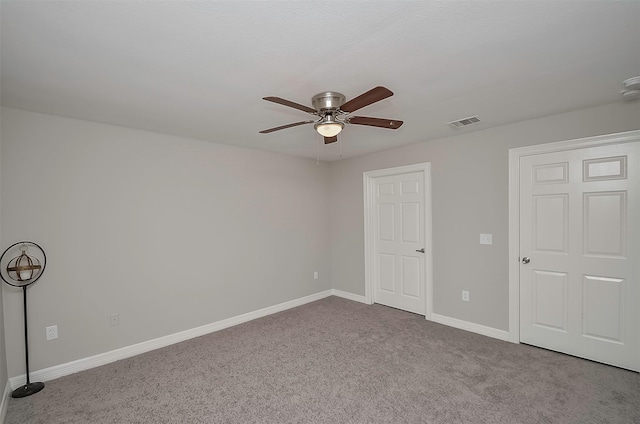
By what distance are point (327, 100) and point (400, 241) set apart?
2.74m

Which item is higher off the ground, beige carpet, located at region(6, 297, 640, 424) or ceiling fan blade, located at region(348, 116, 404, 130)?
ceiling fan blade, located at region(348, 116, 404, 130)

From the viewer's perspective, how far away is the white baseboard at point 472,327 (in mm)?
3299

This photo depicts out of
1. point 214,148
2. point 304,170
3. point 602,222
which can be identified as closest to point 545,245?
point 602,222

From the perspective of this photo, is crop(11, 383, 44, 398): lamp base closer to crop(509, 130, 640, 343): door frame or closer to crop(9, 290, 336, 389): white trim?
crop(9, 290, 336, 389): white trim

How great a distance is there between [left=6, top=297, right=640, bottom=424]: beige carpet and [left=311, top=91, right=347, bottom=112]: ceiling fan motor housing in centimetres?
228

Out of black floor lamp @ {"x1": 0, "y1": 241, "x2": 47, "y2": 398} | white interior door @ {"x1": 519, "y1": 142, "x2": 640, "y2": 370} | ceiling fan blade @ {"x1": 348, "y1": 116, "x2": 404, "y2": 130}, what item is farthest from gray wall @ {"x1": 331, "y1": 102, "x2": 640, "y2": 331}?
black floor lamp @ {"x1": 0, "y1": 241, "x2": 47, "y2": 398}

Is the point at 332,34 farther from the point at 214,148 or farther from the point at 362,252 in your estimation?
the point at 362,252

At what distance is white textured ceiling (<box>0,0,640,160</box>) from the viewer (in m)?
1.38

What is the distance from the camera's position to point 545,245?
10.0 ft

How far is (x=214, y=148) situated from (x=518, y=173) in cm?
360

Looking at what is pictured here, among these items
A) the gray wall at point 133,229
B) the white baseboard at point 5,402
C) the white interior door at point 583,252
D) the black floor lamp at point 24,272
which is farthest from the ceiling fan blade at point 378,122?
the white baseboard at point 5,402

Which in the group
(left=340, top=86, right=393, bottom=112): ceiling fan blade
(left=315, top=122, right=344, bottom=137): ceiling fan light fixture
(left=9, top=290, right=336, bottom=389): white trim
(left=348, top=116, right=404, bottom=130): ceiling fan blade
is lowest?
(left=9, top=290, right=336, bottom=389): white trim

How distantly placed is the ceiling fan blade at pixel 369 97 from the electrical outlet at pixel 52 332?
323cm

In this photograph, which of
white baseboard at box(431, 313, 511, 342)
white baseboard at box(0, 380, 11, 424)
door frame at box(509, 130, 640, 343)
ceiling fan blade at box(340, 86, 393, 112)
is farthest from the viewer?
white baseboard at box(431, 313, 511, 342)
